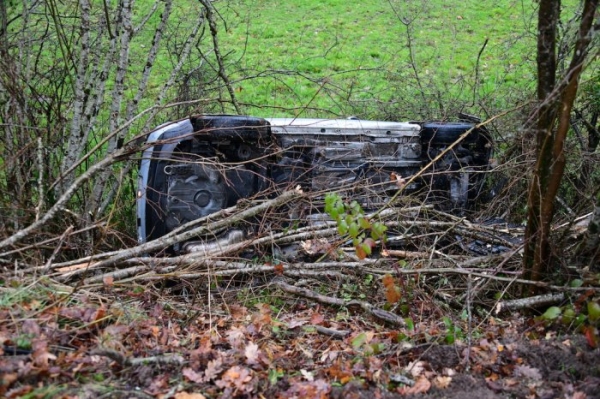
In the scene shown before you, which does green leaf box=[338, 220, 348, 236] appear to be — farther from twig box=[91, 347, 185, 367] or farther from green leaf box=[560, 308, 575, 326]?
green leaf box=[560, 308, 575, 326]

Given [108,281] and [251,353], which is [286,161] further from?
[251,353]

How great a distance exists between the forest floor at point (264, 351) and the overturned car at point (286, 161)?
1.37 meters

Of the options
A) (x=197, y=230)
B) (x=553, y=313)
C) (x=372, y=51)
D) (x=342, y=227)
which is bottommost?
(x=553, y=313)

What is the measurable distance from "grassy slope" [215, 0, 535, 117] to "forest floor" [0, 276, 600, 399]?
4842 mm

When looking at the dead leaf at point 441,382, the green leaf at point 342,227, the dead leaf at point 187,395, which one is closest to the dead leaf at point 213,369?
the dead leaf at point 187,395

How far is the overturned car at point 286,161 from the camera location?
5484 mm

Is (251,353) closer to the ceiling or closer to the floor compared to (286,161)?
closer to the floor

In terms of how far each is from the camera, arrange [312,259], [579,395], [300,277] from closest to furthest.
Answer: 1. [579,395]
2. [300,277]
3. [312,259]

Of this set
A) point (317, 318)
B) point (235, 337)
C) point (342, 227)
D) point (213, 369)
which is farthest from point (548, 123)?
point (213, 369)

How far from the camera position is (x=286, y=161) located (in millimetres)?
5879

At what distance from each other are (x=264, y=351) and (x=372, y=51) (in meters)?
9.96

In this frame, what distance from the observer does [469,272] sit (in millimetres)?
4246

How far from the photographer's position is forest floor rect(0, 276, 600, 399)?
3.16 meters

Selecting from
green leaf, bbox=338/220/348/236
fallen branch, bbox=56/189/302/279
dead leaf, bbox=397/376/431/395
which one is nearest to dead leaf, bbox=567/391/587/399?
dead leaf, bbox=397/376/431/395
